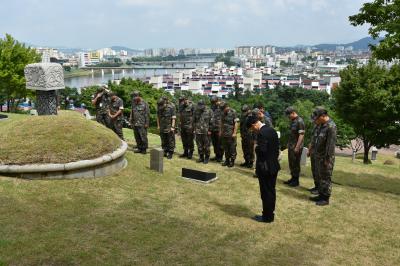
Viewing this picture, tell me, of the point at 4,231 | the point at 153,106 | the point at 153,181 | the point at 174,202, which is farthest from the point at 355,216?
the point at 153,106

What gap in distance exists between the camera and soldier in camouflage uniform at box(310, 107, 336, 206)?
27.3 feet

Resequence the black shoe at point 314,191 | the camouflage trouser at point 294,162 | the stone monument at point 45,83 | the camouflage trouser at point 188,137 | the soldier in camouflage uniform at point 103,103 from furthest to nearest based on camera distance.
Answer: the stone monument at point 45,83, the soldier in camouflage uniform at point 103,103, the camouflage trouser at point 188,137, the camouflage trouser at point 294,162, the black shoe at point 314,191

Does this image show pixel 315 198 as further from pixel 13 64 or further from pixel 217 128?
pixel 13 64

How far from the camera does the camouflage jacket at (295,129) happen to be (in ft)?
32.4

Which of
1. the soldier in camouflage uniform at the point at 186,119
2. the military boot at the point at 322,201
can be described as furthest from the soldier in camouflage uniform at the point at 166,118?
the military boot at the point at 322,201

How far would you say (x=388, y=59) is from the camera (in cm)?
1161

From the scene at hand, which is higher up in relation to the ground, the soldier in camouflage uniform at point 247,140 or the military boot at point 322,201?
the soldier in camouflage uniform at point 247,140

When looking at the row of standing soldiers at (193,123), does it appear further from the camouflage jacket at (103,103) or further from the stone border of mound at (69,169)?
the stone border of mound at (69,169)

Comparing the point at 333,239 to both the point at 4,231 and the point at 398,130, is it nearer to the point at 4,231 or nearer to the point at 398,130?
the point at 4,231

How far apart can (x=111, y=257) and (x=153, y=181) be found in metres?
4.17

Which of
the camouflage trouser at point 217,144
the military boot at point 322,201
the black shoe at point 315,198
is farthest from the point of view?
the camouflage trouser at point 217,144

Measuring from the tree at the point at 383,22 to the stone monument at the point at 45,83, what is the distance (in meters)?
11.1

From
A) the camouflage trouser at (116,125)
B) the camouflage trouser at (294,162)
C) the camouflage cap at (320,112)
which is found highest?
the camouflage cap at (320,112)

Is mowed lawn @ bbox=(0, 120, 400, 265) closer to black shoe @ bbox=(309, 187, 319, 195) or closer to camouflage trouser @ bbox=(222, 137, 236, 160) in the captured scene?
black shoe @ bbox=(309, 187, 319, 195)
